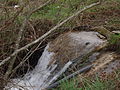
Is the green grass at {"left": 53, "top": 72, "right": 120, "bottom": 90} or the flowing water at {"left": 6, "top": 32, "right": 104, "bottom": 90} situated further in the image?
the flowing water at {"left": 6, "top": 32, "right": 104, "bottom": 90}

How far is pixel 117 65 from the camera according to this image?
4855mm

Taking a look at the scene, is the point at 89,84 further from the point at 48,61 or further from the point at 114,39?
the point at 48,61

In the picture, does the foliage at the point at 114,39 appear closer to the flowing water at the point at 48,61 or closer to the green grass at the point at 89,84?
the flowing water at the point at 48,61

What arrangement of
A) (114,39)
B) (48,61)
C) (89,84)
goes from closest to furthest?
(89,84) → (114,39) → (48,61)

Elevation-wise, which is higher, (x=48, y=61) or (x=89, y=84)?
(x=89, y=84)

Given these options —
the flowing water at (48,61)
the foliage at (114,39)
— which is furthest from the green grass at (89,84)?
the foliage at (114,39)

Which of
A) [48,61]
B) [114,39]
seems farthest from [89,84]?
[48,61]

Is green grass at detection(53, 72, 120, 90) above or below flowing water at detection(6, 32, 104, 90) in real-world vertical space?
above

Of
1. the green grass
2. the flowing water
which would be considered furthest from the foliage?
the green grass

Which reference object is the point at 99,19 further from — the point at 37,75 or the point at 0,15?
the point at 0,15

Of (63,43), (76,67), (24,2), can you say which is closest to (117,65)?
Result: (76,67)

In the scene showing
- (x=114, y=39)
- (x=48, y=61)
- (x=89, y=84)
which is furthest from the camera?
(x=48, y=61)

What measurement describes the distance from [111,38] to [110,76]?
1178 millimetres

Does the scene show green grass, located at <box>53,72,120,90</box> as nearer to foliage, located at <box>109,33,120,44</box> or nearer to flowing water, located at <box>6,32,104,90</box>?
flowing water, located at <box>6,32,104,90</box>
